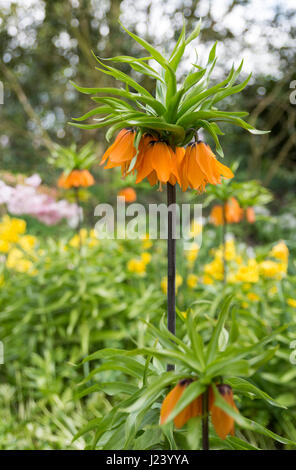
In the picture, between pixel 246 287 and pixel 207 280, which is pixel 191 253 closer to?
pixel 207 280

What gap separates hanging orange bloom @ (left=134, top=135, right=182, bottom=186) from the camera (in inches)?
28.4

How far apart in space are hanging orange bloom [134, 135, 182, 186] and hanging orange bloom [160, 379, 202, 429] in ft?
1.21

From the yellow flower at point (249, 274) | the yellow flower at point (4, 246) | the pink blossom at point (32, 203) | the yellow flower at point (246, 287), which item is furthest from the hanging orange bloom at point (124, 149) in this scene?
the yellow flower at point (4, 246)

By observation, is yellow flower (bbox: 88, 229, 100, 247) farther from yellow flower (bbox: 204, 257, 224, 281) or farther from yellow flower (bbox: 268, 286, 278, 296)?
yellow flower (bbox: 268, 286, 278, 296)

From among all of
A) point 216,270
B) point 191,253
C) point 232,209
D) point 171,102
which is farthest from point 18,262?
point 171,102

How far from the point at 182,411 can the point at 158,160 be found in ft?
1.47

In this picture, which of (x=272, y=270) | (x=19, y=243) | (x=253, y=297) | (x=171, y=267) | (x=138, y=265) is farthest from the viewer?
(x=19, y=243)

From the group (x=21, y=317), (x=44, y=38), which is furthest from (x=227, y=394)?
(x=44, y=38)

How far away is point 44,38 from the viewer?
498cm

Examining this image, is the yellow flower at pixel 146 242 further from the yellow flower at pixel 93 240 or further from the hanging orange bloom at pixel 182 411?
the hanging orange bloom at pixel 182 411

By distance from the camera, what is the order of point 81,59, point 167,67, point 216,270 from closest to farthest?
1. point 167,67
2. point 216,270
3. point 81,59

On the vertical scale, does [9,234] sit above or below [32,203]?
below

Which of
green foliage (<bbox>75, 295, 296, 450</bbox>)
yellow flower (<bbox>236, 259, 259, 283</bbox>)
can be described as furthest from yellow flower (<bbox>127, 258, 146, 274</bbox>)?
green foliage (<bbox>75, 295, 296, 450</bbox>)

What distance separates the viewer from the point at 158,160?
2.37 feet
